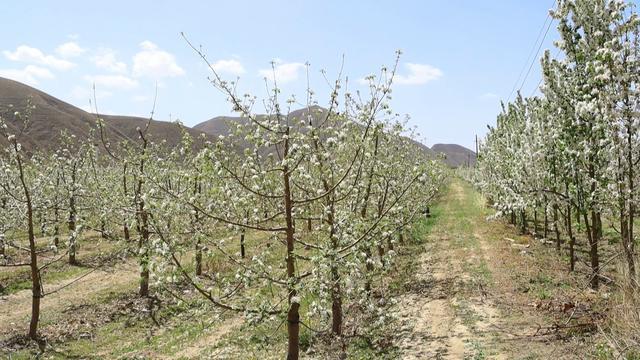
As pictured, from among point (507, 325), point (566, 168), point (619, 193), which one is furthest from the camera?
point (566, 168)

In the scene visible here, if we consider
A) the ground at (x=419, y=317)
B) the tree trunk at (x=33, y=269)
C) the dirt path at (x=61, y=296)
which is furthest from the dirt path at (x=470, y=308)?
the dirt path at (x=61, y=296)

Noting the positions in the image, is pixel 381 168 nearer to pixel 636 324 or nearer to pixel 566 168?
pixel 566 168

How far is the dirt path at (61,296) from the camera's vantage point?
843 inches

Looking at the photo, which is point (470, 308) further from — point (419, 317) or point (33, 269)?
point (33, 269)

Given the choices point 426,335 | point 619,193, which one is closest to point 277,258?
point 426,335

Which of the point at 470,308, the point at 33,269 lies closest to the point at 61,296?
the point at 33,269

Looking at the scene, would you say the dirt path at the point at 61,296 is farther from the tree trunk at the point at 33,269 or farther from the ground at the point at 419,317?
the tree trunk at the point at 33,269

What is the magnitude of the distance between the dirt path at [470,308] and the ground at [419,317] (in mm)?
38

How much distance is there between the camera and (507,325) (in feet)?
49.1

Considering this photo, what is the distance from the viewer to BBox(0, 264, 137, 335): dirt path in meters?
21.4

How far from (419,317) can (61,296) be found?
1870cm

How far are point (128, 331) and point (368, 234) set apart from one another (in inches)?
575

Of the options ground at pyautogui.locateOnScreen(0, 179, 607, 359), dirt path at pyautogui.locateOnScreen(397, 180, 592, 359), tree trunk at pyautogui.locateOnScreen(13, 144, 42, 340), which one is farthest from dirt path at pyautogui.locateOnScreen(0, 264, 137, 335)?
dirt path at pyautogui.locateOnScreen(397, 180, 592, 359)

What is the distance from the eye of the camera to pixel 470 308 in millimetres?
17250
